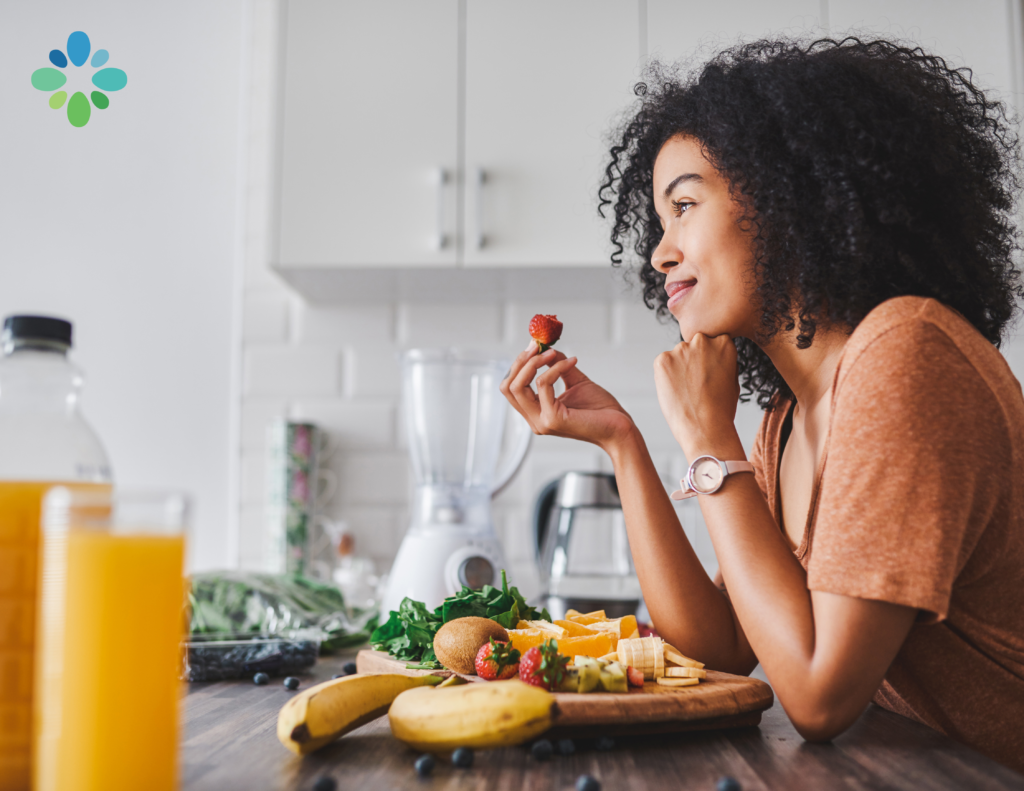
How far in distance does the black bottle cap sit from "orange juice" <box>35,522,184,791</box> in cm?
15

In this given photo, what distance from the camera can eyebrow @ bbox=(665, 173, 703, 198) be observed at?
1.05m

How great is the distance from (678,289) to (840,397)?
35cm

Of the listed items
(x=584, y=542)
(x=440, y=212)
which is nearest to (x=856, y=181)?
(x=584, y=542)

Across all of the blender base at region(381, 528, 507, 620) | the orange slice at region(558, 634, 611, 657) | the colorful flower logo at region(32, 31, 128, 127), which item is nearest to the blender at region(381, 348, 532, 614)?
the blender base at region(381, 528, 507, 620)

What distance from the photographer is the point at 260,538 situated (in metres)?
2.16

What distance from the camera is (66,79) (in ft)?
7.59

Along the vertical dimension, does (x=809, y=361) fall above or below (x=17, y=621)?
above

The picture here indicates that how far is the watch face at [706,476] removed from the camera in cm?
85

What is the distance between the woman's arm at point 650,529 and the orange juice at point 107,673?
0.67m

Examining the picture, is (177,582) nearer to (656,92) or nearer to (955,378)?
(955,378)

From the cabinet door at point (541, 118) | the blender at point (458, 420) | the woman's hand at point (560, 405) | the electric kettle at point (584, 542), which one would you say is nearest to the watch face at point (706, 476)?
the woman's hand at point (560, 405)

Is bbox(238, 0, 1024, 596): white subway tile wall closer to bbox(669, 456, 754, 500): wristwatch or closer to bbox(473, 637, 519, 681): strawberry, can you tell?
bbox(669, 456, 754, 500): wristwatch

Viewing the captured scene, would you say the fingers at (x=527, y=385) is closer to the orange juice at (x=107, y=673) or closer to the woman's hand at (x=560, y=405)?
the woman's hand at (x=560, y=405)

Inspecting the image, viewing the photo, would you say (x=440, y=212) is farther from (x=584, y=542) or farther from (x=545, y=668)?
(x=545, y=668)
